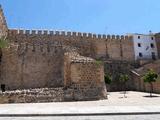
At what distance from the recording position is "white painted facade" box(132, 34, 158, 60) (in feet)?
133

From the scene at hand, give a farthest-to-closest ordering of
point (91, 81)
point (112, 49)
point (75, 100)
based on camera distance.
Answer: point (112, 49), point (91, 81), point (75, 100)

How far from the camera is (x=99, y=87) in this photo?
69.8 ft

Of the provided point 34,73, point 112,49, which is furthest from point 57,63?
point 112,49

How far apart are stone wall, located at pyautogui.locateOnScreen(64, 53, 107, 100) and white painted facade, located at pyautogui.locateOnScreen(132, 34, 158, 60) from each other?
19.5 meters

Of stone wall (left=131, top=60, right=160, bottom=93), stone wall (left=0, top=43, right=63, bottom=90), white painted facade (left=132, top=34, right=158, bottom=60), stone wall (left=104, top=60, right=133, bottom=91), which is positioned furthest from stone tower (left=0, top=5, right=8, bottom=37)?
white painted facade (left=132, top=34, right=158, bottom=60)

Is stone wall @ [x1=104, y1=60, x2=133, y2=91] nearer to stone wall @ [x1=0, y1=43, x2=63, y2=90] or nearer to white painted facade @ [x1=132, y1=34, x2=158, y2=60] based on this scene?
white painted facade @ [x1=132, y1=34, x2=158, y2=60]

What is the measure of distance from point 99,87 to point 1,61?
1007 centimetres

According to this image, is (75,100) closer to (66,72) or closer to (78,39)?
(66,72)

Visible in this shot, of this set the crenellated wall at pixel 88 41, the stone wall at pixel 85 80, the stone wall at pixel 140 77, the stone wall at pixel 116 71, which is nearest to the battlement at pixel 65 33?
the crenellated wall at pixel 88 41

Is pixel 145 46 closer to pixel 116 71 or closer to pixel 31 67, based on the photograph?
pixel 116 71

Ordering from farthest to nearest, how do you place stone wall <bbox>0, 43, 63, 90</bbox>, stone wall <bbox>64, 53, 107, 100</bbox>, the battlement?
1. the battlement
2. stone wall <bbox>0, 43, 63, 90</bbox>
3. stone wall <bbox>64, 53, 107, 100</bbox>

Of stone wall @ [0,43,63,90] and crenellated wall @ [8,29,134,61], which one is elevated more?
crenellated wall @ [8,29,134,61]

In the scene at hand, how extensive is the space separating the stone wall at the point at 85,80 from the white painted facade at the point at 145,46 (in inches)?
768

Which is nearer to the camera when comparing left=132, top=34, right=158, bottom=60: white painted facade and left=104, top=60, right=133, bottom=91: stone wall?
left=104, top=60, right=133, bottom=91: stone wall
